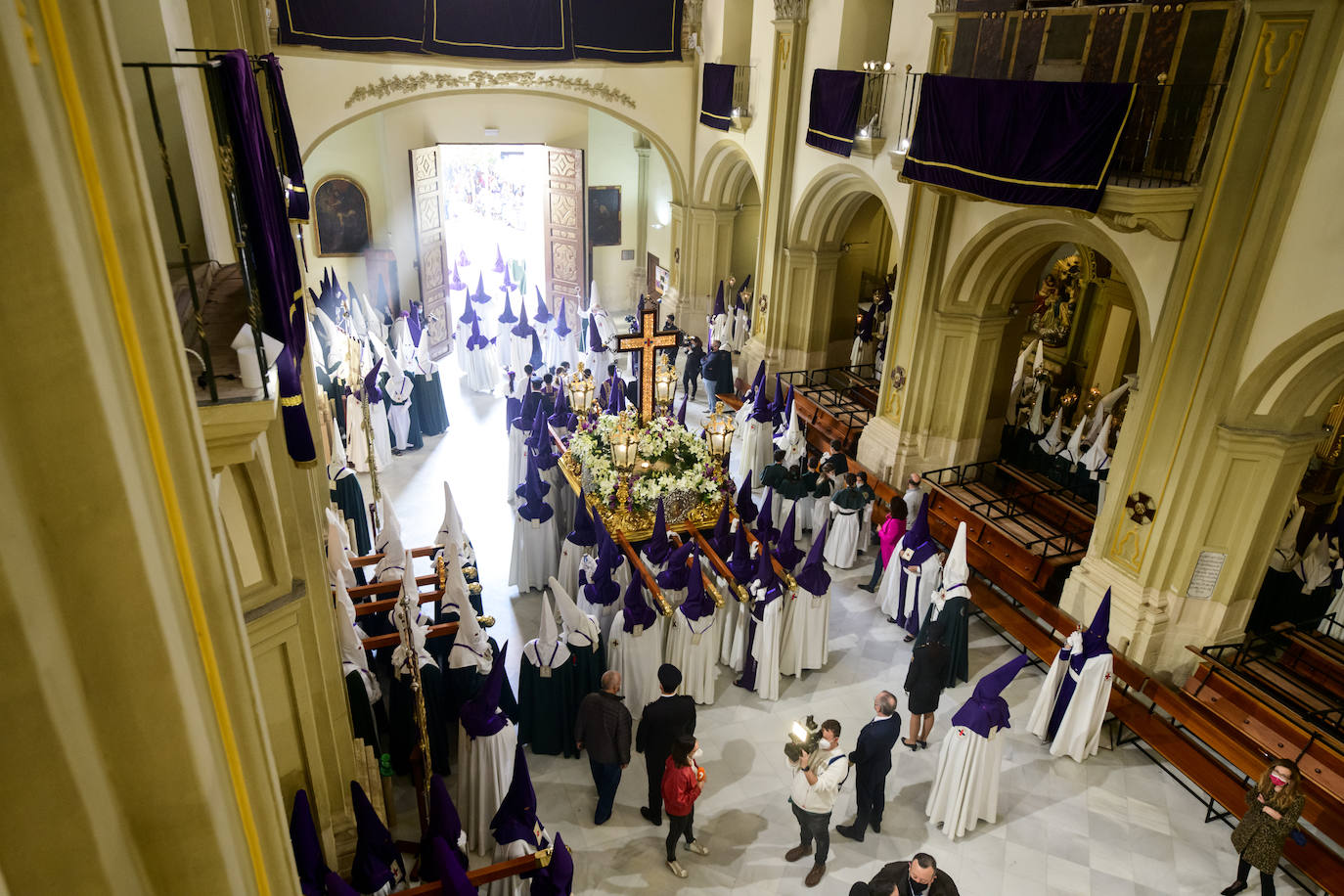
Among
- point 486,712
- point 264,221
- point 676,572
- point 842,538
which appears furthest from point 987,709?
point 264,221

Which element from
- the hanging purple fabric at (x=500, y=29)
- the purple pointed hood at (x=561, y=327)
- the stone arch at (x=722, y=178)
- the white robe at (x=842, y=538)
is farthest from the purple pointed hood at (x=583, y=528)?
the stone arch at (x=722, y=178)

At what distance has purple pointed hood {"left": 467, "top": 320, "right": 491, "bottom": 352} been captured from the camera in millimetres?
15164

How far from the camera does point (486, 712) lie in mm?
6215

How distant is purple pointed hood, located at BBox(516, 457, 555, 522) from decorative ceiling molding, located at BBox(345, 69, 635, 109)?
8205 mm

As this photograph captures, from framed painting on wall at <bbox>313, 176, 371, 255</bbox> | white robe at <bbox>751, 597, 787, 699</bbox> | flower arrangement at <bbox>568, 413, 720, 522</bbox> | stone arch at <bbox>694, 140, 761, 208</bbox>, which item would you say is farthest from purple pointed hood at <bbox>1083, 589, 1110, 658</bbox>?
framed painting on wall at <bbox>313, 176, 371, 255</bbox>

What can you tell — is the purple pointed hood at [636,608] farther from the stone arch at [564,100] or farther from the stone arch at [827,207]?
the stone arch at [564,100]

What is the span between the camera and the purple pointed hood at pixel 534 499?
9281 millimetres

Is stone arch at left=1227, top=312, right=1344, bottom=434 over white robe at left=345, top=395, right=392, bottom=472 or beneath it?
over

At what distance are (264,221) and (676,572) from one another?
5.20 metres

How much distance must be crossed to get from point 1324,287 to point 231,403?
7.75 meters

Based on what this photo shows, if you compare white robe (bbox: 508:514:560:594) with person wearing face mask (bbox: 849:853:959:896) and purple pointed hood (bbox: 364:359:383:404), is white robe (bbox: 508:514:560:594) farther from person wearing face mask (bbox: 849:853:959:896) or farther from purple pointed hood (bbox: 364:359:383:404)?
person wearing face mask (bbox: 849:853:959:896)

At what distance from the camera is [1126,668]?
318 inches

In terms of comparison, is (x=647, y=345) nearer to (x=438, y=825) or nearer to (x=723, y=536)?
(x=723, y=536)

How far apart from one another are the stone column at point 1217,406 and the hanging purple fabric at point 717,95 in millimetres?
9502
